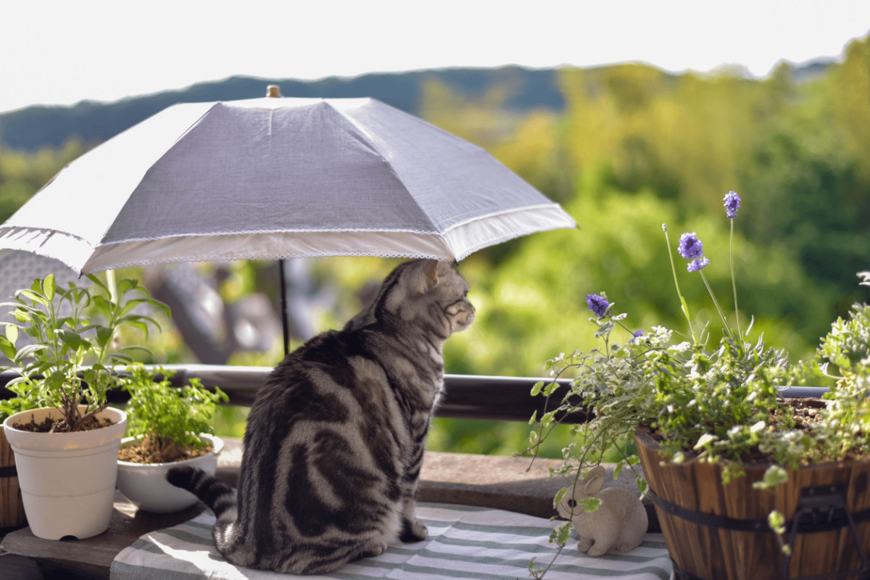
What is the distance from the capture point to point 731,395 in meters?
1.13

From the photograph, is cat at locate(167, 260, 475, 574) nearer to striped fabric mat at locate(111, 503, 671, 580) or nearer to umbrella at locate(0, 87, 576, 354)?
striped fabric mat at locate(111, 503, 671, 580)

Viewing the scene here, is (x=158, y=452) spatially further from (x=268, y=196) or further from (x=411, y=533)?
(x=268, y=196)

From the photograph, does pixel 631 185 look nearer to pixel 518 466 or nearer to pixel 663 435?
pixel 518 466

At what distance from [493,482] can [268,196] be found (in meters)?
1.07

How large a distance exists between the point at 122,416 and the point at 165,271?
5.72m

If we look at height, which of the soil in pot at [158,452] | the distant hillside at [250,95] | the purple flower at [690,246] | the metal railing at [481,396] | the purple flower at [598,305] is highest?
the distant hillside at [250,95]

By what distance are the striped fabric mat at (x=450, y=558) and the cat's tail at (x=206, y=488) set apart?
87mm

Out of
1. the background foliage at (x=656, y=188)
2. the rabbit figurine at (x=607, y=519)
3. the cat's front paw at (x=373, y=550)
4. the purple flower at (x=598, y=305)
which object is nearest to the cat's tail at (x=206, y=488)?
the cat's front paw at (x=373, y=550)

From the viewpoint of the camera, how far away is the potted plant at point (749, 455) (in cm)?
104

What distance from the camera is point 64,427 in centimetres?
172

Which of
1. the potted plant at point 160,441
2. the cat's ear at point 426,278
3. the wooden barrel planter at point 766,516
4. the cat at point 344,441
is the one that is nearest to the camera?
the wooden barrel planter at point 766,516

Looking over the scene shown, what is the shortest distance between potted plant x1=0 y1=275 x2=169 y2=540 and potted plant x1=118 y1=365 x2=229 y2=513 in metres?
0.10

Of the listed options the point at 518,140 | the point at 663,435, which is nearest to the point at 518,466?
the point at 663,435

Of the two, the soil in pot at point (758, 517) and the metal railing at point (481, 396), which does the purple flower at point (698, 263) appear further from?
the metal railing at point (481, 396)
